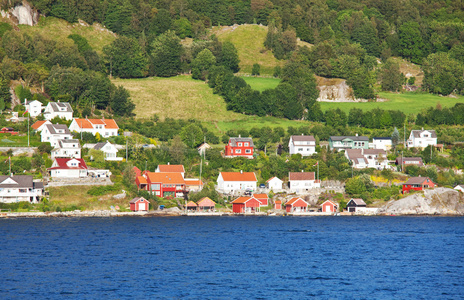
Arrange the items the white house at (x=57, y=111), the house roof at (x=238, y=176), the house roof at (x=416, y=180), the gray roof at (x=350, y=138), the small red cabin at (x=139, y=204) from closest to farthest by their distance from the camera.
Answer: the small red cabin at (x=139, y=204)
the house roof at (x=416, y=180)
the house roof at (x=238, y=176)
the white house at (x=57, y=111)
the gray roof at (x=350, y=138)

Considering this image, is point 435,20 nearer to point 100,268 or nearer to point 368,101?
point 368,101

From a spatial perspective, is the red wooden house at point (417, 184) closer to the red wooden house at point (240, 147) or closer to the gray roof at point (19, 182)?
the red wooden house at point (240, 147)

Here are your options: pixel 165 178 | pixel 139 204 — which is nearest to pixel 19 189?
pixel 139 204

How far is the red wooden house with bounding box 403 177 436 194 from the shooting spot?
89.4 meters

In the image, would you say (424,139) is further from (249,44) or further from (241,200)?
(249,44)

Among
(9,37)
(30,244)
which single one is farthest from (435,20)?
(30,244)

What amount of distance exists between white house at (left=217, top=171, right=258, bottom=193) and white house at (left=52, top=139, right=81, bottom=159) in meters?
22.0

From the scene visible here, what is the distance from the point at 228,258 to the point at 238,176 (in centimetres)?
3653

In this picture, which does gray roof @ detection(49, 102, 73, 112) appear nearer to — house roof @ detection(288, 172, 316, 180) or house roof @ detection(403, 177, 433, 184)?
house roof @ detection(288, 172, 316, 180)

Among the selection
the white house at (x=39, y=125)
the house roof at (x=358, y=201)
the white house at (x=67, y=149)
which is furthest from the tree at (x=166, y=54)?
the house roof at (x=358, y=201)

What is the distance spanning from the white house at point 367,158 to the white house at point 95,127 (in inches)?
1589

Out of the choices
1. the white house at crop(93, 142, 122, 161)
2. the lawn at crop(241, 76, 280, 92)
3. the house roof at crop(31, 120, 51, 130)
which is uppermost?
the lawn at crop(241, 76, 280, 92)

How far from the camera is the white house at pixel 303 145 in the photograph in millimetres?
105312

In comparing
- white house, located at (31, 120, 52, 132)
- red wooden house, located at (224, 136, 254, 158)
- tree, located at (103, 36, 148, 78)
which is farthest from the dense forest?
red wooden house, located at (224, 136, 254, 158)
